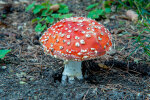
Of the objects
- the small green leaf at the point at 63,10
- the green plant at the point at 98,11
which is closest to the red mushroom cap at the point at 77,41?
the green plant at the point at 98,11

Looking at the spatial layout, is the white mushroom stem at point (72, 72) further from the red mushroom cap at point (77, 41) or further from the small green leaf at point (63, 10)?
the small green leaf at point (63, 10)

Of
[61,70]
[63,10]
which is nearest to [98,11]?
[63,10]

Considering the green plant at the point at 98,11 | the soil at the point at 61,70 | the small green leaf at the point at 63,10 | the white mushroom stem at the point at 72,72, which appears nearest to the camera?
the soil at the point at 61,70

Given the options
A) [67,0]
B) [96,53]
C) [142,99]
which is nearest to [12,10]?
[67,0]

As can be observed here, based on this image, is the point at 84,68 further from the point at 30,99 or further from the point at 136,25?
the point at 136,25

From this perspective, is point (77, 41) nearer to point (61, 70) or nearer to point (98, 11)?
point (61, 70)

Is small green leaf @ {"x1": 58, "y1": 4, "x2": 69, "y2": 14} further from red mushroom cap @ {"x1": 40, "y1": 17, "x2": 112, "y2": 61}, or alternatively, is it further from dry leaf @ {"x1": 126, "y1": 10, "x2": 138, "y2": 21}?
red mushroom cap @ {"x1": 40, "y1": 17, "x2": 112, "y2": 61}
